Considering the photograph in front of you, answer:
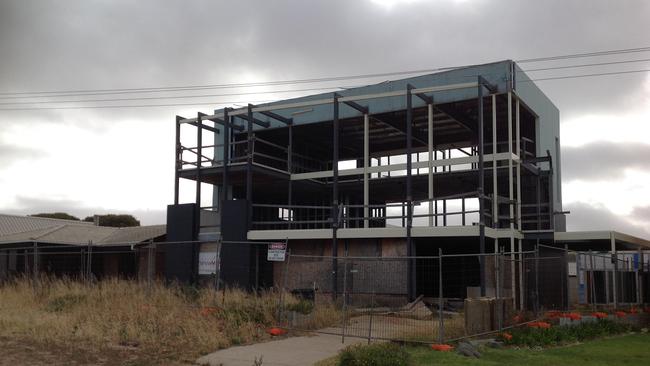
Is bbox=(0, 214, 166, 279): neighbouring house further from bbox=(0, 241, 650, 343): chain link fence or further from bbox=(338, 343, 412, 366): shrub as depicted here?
bbox=(338, 343, 412, 366): shrub

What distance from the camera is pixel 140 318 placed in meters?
14.5

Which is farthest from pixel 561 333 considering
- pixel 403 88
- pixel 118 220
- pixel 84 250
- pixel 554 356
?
pixel 118 220

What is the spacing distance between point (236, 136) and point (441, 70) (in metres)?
11.7

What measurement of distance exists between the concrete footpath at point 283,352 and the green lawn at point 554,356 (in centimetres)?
178

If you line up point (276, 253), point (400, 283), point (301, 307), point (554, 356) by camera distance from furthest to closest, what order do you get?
point (400, 283), point (276, 253), point (301, 307), point (554, 356)

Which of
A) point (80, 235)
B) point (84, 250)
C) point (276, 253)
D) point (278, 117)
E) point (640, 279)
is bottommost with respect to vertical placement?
point (640, 279)

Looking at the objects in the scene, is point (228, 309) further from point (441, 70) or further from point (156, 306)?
point (441, 70)

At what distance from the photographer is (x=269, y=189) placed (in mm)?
33375

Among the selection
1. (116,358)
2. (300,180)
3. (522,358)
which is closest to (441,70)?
(300,180)

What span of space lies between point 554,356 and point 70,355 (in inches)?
362

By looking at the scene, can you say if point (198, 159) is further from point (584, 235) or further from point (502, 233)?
point (584, 235)

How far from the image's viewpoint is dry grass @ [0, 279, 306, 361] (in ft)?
42.4

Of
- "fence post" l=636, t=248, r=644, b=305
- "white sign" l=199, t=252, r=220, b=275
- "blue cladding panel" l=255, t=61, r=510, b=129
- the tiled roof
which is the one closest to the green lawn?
"fence post" l=636, t=248, r=644, b=305

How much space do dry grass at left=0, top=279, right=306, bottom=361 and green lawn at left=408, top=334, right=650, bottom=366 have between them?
424 cm
